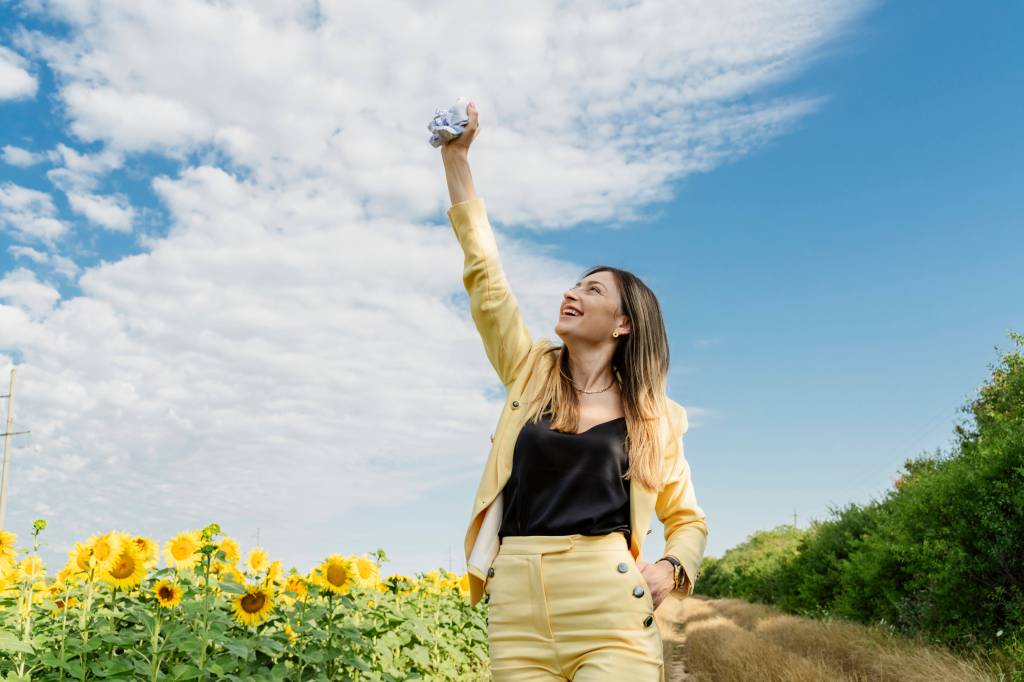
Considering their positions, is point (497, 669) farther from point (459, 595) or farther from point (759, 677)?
point (459, 595)

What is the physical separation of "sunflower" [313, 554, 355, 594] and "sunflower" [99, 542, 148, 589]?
40.2 inches

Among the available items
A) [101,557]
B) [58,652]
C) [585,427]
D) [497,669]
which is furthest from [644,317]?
[58,652]

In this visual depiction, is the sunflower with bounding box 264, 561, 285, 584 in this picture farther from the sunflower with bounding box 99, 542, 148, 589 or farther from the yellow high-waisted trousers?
the yellow high-waisted trousers

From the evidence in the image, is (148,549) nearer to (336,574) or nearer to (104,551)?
(104,551)

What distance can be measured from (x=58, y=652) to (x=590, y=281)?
3.23 metres

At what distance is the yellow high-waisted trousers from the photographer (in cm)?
256

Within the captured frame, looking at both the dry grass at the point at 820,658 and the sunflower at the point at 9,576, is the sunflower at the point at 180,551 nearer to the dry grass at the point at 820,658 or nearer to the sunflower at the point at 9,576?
the sunflower at the point at 9,576

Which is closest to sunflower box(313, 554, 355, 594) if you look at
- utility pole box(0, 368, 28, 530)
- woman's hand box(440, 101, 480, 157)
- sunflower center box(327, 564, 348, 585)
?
sunflower center box(327, 564, 348, 585)

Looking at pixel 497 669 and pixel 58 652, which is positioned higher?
pixel 58 652

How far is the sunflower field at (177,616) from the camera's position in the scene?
4.17 meters

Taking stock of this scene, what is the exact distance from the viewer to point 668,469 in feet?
9.95

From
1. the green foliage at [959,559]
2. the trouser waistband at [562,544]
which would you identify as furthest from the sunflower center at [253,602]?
the green foliage at [959,559]

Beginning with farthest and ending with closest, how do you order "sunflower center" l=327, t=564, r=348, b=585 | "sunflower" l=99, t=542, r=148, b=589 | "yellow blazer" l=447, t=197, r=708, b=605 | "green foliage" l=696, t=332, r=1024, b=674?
"green foliage" l=696, t=332, r=1024, b=674
"sunflower center" l=327, t=564, r=348, b=585
"sunflower" l=99, t=542, r=148, b=589
"yellow blazer" l=447, t=197, r=708, b=605

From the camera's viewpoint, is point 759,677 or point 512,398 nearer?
point 512,398
